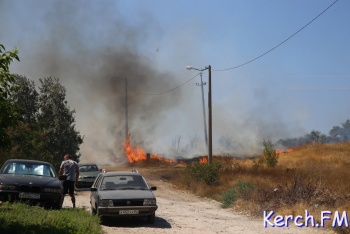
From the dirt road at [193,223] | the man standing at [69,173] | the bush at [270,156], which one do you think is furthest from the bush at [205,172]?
the man standing at [69,173]

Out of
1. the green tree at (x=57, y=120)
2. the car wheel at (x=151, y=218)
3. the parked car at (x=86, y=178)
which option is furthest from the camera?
the green tree at (x=57, y=120)

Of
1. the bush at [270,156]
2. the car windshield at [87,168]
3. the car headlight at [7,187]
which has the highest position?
the bush at [270,156]

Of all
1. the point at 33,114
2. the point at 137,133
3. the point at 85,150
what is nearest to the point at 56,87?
the point at 33,114

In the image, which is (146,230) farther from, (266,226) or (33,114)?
(33,114)

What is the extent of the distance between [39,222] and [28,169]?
4382mm

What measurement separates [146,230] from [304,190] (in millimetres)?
5774

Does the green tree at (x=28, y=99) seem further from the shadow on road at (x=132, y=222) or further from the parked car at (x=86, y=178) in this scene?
the shadow on road at (x=132, y=222)

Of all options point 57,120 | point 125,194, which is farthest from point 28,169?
point 57,120

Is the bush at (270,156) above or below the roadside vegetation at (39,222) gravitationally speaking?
above

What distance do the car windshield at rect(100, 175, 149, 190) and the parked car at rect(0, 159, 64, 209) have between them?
1266 mm

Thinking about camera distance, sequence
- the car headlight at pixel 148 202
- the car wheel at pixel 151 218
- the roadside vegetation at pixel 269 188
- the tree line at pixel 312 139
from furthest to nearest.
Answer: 1. the tree line at pixel 312 139
2. the roadside vegetation at pixel 269 188
3. the car wheel at pixel 151 218
4. the car headlight at pixel 148 202

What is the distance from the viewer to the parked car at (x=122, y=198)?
39.9 feet

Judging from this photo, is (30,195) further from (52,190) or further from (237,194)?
(237,194)

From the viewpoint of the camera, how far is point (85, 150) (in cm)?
6469
